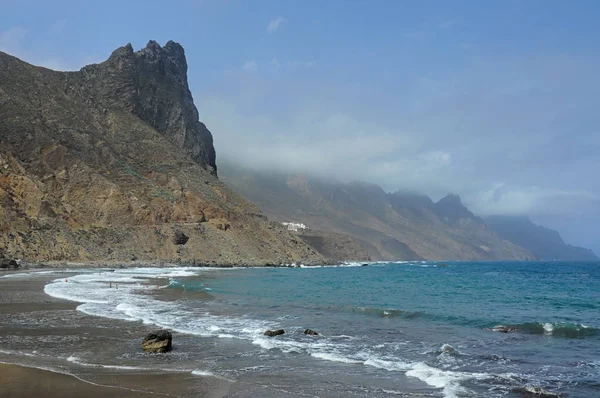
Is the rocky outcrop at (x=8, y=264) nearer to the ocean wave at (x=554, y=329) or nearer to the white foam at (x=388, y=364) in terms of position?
the ocean wave at (x=554, y=329)

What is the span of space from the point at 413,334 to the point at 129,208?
82.7 metres

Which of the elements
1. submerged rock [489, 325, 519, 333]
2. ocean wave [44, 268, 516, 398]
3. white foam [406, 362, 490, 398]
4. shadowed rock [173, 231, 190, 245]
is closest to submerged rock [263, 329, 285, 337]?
ocean wave [44, 268, 516, 398]

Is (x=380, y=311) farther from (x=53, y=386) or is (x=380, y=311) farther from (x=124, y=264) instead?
(x=124, y=264)

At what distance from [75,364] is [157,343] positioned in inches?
104

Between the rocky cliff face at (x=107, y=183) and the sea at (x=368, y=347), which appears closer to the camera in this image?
the sea at (x=368, y=347)

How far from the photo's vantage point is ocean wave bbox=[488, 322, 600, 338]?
20.6 m

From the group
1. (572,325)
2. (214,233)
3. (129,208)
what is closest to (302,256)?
(214,233)

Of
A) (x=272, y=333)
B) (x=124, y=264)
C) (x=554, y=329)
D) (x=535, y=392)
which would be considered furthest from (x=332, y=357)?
(x=124, y=264)

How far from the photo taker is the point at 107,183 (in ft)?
309

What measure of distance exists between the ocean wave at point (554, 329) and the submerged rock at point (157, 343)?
14.1 metres

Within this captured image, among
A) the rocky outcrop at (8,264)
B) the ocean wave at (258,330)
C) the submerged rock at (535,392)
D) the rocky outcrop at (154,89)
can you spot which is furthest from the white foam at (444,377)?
the rocky outcrop at (154,89)

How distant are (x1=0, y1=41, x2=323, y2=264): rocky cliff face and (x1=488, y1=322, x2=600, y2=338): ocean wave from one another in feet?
221

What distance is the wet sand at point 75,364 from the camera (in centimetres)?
1078

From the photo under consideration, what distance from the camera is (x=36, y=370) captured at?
1229 centimetres
